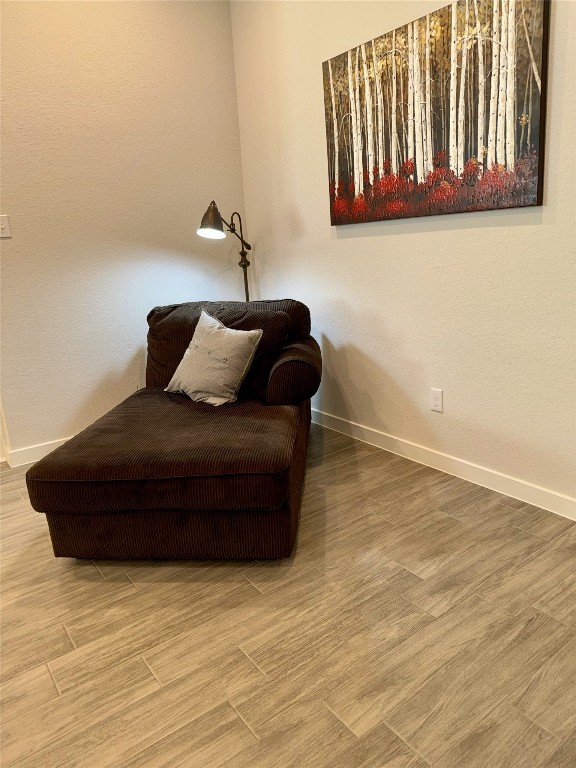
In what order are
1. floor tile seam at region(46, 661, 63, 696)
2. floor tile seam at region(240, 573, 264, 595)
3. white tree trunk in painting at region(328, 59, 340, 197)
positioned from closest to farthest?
floor tile seam at region(46, 661, 63, 696), floor tile seam at region(240, 573, 264, 595), white tree trunk in painting at region(328, 59, 340, 197)

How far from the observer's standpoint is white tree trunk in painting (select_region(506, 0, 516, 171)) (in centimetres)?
190

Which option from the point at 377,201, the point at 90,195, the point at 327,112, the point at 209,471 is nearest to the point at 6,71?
the point at 90,195

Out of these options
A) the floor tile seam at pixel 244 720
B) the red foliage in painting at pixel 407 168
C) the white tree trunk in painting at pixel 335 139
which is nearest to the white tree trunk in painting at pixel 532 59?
the red foliage in painting at pixel 407 168

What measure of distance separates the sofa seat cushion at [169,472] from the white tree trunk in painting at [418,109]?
1290 mm

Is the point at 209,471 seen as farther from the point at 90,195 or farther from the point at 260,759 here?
the point at 90,195

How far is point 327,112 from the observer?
275 centimetres

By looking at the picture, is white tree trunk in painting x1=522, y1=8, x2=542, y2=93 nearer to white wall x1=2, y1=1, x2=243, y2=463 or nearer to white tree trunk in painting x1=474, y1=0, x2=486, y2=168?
white tree trunk in painting x1=474, y1=0, x2=486, y2=168

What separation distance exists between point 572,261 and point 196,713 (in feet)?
6.10

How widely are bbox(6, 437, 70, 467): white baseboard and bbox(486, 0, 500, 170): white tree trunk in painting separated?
8.49 ft

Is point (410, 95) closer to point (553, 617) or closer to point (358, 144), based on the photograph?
point (358, 144)

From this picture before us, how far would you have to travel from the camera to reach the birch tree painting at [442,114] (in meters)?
1.92

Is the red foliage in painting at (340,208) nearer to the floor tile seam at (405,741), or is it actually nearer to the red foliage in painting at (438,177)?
the red foliage in painting at (438,177)

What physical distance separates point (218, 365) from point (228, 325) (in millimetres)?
315

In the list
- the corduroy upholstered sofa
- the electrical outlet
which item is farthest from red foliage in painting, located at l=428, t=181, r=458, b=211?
the corduroy upholstered sofa
